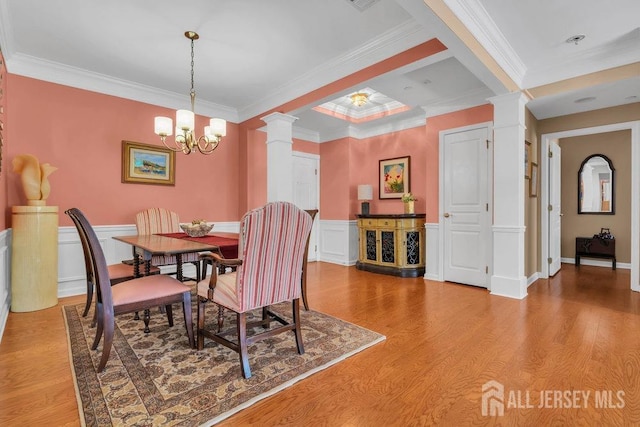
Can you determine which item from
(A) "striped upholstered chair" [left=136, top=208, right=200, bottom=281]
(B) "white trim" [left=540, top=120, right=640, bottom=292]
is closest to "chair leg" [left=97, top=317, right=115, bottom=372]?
(A) "striped upholstered chair" [left=136, top=208, right=200, bottom=281]

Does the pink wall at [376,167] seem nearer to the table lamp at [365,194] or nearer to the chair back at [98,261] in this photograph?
the table lamp at [365,194]

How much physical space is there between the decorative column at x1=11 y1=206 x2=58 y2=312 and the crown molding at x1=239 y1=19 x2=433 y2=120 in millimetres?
2862

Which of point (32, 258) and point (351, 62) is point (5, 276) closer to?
point (32, 258)

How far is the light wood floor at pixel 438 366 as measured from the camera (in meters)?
1.50

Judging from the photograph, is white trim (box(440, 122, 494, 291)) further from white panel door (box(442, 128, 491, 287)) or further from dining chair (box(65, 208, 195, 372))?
dining chair (box(65, 208, 195, 372))

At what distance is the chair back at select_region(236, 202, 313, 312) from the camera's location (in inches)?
70.4

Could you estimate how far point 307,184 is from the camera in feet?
19.7

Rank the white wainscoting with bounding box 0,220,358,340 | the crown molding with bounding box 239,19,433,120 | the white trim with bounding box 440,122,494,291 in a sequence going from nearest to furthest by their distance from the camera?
the crown molding with bounding box 239,19,433,120 → the white wainscoting with bounding box 0,220,358,340 → the white trim with bounding box 440,122,494,291

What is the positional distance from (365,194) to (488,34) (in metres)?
3.12

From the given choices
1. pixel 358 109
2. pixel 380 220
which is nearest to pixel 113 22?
pixel 358 109

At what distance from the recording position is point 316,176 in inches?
243

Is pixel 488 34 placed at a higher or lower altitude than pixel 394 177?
higher

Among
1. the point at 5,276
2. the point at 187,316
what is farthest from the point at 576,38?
the point at 5,276

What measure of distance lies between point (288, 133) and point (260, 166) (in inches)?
38.8
